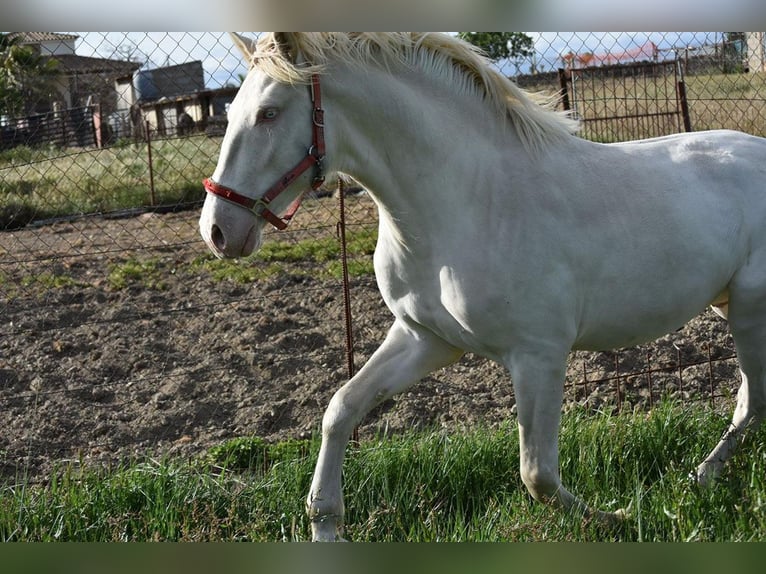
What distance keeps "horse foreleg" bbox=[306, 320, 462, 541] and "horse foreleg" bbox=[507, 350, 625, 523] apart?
1.26ft

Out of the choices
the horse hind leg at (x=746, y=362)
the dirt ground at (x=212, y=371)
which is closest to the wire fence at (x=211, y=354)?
the dirt ground at (x=212, y=371)

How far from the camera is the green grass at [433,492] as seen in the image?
3.46m

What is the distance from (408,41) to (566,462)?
2101mm

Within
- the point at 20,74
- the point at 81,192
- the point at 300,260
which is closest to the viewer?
the point at 20,74

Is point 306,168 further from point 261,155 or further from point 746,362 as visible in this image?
point 746,362

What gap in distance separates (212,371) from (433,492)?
2381 millimetres

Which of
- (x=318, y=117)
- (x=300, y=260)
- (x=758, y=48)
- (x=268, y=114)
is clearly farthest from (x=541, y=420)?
(x=300, y=260)

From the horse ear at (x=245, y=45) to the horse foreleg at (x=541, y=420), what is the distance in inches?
61.1

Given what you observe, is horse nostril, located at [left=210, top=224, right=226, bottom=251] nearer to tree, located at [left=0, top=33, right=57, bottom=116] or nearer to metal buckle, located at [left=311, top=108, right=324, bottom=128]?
metal buckle, located at [left=311, top=108, right=324, bottom=128]

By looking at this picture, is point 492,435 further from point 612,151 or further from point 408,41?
point 408,41

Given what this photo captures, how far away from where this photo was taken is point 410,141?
11.2 ft

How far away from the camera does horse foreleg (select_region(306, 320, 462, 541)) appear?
3.69 metres

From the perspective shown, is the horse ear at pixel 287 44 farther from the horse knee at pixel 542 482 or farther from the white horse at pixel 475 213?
the horse knee at pixel 542 482

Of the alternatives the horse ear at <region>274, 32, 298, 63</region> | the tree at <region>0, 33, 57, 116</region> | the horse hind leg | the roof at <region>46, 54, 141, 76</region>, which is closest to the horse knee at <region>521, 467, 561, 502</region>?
the horse hind leg
